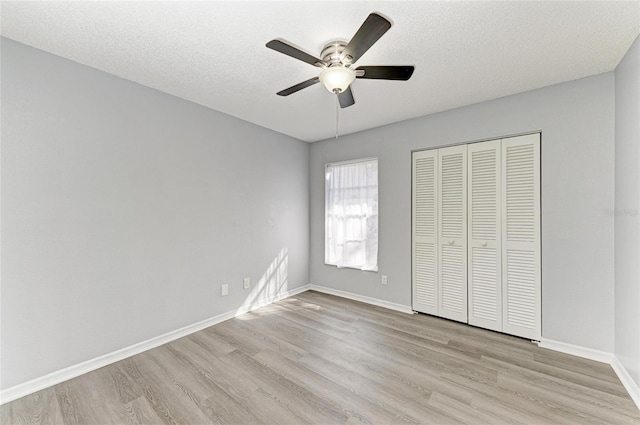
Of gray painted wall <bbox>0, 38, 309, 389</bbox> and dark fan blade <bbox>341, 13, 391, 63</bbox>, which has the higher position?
dark fan blade <bbox>341, 13, 391, 63</bbox>

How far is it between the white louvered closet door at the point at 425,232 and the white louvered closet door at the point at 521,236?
27.8 inches

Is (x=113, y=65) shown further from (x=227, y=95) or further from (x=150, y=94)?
(x=227, y=95)

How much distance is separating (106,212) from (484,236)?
370cm

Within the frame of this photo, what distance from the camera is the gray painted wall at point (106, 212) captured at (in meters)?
1.96

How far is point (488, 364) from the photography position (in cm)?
231

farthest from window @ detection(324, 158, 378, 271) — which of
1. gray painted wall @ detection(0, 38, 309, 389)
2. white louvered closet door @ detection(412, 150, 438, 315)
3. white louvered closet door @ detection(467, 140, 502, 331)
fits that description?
gray painted wall @ detection(0, 38, 309, 389)

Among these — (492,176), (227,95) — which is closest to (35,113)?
(227,95)

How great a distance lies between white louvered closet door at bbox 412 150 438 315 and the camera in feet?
10.9

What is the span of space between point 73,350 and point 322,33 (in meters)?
3.06

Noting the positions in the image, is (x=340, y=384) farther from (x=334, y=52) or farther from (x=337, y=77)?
(x=334, y=52)

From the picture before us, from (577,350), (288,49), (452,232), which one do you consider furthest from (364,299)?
(288,49)

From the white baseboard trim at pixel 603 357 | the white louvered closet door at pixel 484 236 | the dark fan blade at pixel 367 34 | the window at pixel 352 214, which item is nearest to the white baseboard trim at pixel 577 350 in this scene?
the white baseboard trim at pixel 603 357

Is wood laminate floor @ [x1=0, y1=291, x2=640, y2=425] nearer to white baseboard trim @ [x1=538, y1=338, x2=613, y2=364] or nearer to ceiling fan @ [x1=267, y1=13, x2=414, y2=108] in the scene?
Result: white baseboard trim @ [x1=538, y1=338, x2=613, y2=364]

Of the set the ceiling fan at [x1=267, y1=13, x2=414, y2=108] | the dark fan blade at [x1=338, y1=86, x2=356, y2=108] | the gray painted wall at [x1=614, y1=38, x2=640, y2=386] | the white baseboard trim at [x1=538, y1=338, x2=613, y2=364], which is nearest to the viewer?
the ceiling fan at [x1=267, y1=13, x2=414, y2=108]
